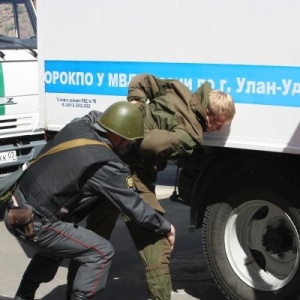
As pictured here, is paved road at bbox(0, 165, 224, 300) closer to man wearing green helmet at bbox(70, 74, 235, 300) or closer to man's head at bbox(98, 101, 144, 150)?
man wearing green helmet at bbox(70, 74, 235, 300)

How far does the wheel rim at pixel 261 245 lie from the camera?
5344 mm

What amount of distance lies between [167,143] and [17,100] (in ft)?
12.8

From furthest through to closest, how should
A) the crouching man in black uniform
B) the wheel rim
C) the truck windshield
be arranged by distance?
the truck windshield < the wheel rim < the crouching man in black uniform

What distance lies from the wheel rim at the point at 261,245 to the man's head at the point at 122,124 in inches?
47.4

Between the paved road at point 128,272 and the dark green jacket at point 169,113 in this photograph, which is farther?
the paved road at point 128,272

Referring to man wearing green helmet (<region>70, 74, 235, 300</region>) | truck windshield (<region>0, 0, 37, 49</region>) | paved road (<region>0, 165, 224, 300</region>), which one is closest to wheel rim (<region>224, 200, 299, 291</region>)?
paved road (<region>0, 165, 224, 300</region>)

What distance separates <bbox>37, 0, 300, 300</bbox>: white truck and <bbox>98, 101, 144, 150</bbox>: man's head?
886 mm

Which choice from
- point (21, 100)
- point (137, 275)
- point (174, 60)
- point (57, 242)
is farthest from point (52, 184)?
point (21, 100)

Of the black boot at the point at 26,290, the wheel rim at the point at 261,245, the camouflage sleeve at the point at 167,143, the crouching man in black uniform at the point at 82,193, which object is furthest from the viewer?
the wheel rim at the point at 261,245

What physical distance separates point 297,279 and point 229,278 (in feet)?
1.74

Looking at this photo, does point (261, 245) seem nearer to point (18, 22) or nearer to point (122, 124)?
point (122, 124)

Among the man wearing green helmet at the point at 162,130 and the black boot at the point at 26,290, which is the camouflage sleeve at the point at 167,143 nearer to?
the man wearing green helmet at the point at 162,130

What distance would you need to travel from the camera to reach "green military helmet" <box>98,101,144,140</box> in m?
4.46

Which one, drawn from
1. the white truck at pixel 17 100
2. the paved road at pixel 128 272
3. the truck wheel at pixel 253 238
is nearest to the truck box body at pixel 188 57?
the truck wheel at pixel 253 238
